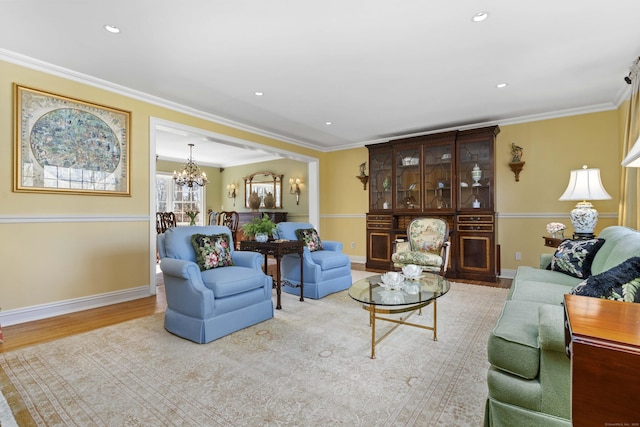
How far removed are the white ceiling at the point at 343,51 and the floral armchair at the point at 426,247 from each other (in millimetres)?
1704

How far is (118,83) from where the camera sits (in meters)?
3.48

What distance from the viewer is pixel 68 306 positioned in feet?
10.6

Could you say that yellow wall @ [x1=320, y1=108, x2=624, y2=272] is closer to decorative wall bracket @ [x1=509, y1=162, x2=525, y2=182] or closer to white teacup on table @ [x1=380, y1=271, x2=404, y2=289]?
decorative wall bracket @ [x1=509, y1=162, x2=525, y2=182]

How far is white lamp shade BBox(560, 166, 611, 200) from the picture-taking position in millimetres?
3278

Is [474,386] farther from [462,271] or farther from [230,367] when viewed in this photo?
[462,271]

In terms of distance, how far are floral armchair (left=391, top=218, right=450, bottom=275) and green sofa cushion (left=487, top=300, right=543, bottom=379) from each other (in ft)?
8.22

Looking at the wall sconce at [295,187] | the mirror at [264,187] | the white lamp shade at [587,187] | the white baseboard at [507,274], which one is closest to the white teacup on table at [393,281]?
the white lamp shade at [587,187]

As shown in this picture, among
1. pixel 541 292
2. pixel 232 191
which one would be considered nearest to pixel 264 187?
pixel 232 191

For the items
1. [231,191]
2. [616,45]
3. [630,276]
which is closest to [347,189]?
[231,191]

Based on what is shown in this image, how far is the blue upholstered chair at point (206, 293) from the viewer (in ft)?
7.97

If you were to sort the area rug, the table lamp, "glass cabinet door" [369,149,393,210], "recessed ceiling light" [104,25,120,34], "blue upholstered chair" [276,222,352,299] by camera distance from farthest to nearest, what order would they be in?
1. "glass cabinet door" [369,149,393,210]
2. "blue upholstered chair" [276,222,352,299]
3. the table lamp
4. "recessed ceiling light" [104,25,120,34]
5. the area rug

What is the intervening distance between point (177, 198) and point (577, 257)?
342 inches

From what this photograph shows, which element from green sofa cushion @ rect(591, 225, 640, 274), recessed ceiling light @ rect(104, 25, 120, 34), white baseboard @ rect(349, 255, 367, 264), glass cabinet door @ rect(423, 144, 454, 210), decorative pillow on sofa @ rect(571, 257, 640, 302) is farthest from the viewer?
white baseboard @ rect(349, 255, 367, 264)

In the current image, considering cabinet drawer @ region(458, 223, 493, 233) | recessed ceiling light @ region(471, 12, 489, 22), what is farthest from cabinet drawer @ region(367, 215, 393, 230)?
recessed ceiling light @ region(471, 12, 489, 22)
